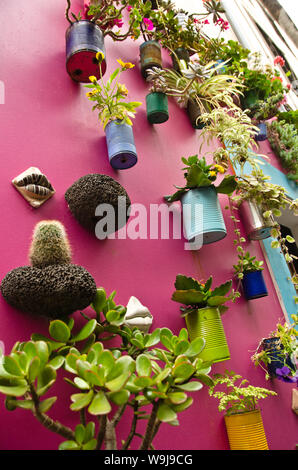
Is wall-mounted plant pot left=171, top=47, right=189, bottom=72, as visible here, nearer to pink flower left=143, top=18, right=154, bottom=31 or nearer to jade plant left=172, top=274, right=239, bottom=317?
pink flower left=143, top=18, right=154, bottom=31

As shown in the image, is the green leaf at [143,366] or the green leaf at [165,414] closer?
the green leaf at [165,414]

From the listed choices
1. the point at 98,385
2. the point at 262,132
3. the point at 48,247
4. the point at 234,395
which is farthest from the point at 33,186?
the point at 262,132

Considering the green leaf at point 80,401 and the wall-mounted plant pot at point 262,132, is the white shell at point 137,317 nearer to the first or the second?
the green leaf at point 80,401

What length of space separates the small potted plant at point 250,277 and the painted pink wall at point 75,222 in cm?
8

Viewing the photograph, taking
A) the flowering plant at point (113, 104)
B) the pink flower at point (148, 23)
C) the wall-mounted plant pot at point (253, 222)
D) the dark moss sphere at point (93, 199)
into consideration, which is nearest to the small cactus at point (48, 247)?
the dark moss sphere at point (93, 199)

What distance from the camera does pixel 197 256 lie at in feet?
7.47

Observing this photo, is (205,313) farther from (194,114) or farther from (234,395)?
(194,114)

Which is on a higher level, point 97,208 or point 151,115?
point 151,115

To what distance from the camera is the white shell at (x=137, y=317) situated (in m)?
1.65

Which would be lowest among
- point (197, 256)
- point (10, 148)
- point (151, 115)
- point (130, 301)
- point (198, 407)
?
point (198, 407)

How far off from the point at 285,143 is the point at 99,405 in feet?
11.7

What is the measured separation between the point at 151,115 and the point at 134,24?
0.66 m
